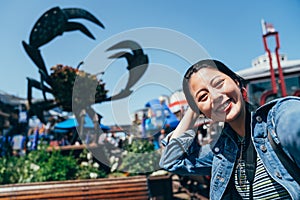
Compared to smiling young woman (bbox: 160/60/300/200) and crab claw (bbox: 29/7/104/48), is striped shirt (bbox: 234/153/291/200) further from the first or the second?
crab claw (bbox: 29/7/104/48)

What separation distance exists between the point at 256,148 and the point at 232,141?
0.11m

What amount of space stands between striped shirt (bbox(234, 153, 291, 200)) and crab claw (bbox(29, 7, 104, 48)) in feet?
18.9

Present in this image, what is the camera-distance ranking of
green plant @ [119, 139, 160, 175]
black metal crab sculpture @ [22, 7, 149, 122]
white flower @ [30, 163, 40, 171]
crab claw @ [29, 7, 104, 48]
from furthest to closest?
crab claw @ [29, 7, 104, 48], black metal crab sculpture @ [22, 7, 149, 122], white flower @ [30, 163, 40, 171], green plant @ [119, 139, 160, 175]

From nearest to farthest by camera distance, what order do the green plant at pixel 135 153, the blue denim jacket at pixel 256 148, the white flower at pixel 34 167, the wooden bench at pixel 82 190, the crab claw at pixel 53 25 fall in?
the blue denim jacket at pixel 256 148, the wooden bench at pixel 82 190, the green plant at pixel 135 153, the white flower at pixel 34 167, the crab claw at pixel 53 25

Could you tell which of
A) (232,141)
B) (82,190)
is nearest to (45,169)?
(82,190)

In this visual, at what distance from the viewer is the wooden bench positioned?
8.77 feet

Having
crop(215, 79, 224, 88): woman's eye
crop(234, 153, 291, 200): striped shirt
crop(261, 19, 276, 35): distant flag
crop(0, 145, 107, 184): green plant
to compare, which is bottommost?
crop(0, 145, 107, 184): green plant

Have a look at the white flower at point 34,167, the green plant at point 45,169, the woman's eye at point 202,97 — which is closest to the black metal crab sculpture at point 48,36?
the green plant at point 45,169

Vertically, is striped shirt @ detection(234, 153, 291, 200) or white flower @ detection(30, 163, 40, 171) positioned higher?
striped shirt @ detection(234, 153, 291, 200)

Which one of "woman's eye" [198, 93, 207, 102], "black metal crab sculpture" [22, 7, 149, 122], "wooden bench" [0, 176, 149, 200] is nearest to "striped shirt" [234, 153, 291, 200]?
"woman's eye" [198, 93, 207, 102]

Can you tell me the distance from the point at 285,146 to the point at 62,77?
5.44 meters

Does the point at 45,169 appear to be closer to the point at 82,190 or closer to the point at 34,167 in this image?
the point at 34,167

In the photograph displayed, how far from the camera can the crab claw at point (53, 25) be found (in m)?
5.96

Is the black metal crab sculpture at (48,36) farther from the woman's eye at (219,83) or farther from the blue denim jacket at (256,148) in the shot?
the woman's eye at (219,83)
